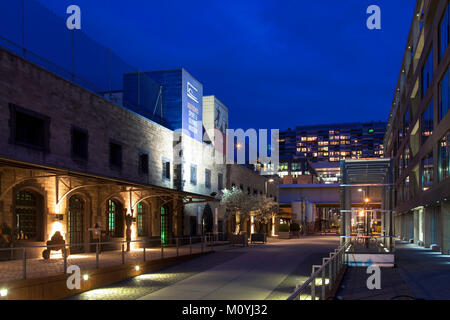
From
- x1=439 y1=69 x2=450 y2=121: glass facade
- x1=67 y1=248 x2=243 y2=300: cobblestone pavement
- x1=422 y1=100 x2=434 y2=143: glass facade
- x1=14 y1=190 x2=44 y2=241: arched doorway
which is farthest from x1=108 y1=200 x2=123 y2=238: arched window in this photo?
x1=422 y1=100 x2=434 y2=143: glass facade

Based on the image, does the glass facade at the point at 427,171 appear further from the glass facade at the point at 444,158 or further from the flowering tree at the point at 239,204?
the flowering tree at the point at 239,204

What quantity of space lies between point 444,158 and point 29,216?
60.7 ft

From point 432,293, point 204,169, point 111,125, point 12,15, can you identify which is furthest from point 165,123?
point 432,293

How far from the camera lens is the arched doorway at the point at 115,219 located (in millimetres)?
24250

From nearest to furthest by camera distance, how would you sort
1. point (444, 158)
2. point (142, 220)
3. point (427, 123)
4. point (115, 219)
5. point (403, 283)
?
1. point (403, 283)
2. point (444, 158)
3. point (115, 219)
4. point (142, 220)
5. point (427, 123)

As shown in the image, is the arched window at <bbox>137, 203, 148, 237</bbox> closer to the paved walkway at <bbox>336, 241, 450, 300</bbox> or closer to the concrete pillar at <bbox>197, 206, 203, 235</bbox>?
the concrete pillar at <bbox>197, 206, 203, 235</bbox>

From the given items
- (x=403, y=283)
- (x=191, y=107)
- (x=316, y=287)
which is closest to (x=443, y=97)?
(x=403, y=283)

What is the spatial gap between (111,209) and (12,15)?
9.97 meters

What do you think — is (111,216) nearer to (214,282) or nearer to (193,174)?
(214,282)

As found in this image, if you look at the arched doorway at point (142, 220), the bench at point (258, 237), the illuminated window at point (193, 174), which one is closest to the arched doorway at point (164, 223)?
the arched doorway at point (142, 220)

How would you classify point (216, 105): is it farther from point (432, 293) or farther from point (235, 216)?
point (432, 293)

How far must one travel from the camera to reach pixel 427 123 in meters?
29.4

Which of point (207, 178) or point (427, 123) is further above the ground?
point (427, 123)

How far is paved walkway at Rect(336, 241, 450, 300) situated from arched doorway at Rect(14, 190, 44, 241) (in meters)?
11.5
